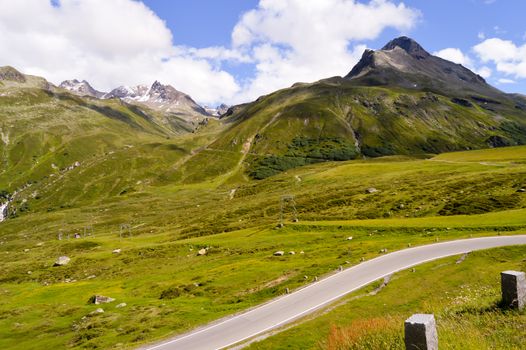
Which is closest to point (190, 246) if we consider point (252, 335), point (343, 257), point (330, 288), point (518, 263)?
point (343, 257)

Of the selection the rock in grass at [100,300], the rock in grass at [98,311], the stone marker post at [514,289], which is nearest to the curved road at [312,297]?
the stone marker post at [514,289]

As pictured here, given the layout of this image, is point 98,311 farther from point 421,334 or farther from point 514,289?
point 421,334

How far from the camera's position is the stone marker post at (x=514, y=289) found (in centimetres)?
1584

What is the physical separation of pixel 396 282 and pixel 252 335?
1627cm

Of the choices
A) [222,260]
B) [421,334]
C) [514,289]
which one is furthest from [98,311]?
[421,334]

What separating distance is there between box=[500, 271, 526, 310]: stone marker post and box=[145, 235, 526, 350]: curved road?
21.4 m

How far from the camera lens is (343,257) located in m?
56.6

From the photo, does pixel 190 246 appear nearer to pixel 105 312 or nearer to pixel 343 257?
pixel 105 312

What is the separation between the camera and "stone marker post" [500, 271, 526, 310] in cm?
1584

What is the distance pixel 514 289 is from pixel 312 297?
26511mm

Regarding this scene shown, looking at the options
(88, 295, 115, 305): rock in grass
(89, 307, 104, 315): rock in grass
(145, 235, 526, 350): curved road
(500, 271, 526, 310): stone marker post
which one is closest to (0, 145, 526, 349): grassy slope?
(89, 307, 104, 315): rock in grass

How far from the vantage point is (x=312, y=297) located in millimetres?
40719

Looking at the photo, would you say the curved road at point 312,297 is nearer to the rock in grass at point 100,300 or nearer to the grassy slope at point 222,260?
the grassy slope at point 222,260

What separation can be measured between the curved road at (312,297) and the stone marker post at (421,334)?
921 inches
